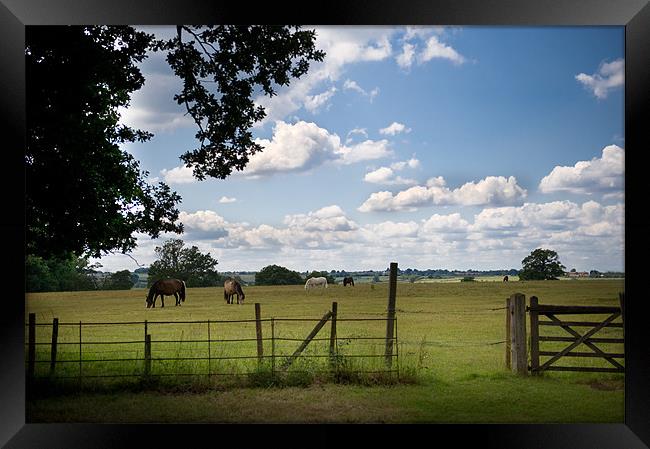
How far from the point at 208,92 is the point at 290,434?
10.6 feet

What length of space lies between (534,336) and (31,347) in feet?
16.1

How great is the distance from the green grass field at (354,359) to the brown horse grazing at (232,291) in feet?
0.30

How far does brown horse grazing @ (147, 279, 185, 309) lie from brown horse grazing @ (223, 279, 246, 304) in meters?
0.44

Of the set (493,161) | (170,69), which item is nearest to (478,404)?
(493,161)

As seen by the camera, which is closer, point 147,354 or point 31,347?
point 147,354

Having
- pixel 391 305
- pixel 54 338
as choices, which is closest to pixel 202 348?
pixel 54 338

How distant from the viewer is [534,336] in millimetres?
5891

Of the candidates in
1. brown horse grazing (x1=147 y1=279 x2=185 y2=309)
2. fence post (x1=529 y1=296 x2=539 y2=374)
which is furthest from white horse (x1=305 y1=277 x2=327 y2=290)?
fence post (x1=529 y1=296 x2=539 y2=374)

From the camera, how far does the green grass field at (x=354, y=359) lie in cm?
490

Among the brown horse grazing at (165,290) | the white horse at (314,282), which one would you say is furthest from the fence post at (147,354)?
the white horse at (314,282)

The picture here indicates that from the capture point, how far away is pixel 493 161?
18.8 ft

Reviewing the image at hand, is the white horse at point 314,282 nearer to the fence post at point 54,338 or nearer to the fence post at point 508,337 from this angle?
the fence post at point 508,337
